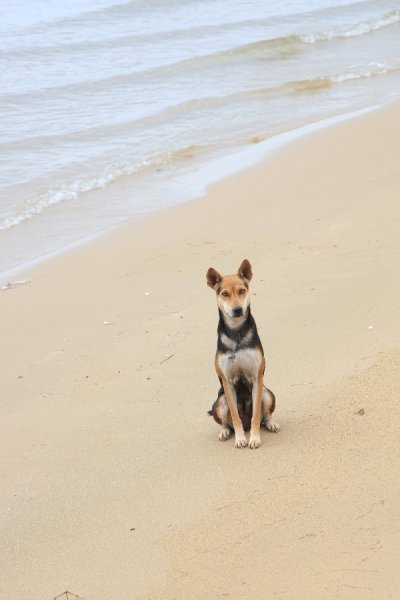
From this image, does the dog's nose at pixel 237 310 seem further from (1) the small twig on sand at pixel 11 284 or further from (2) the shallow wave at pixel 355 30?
(2) the shallow wave at pixel 355 30

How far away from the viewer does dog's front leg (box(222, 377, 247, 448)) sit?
5746 millimetres

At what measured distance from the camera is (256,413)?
576 cm

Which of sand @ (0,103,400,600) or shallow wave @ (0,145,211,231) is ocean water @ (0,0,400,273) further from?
sand @ (0,103,400,600)

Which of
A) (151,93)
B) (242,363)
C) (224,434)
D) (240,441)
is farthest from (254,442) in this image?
(151,93)

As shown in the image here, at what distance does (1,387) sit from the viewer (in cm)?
773

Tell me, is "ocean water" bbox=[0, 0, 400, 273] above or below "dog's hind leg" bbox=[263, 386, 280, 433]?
below

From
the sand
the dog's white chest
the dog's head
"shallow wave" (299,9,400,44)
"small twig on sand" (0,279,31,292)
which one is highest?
the dog's head

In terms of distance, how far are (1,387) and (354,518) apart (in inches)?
158

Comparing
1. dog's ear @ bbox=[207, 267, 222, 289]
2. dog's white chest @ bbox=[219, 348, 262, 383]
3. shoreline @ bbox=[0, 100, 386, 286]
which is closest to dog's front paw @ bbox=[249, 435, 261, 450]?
dog's white chest @ bbox=[219, 348, 262, 383]

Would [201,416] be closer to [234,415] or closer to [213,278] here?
[234,415]

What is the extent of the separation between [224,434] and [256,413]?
31 centimetres

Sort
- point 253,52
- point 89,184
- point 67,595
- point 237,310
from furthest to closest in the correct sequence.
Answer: point 253,52 < point 89,184 < point 237,310 < point 67,595

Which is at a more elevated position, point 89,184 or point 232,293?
point 232,293

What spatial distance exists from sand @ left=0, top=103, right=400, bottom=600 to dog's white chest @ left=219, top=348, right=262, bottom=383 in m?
0.44
